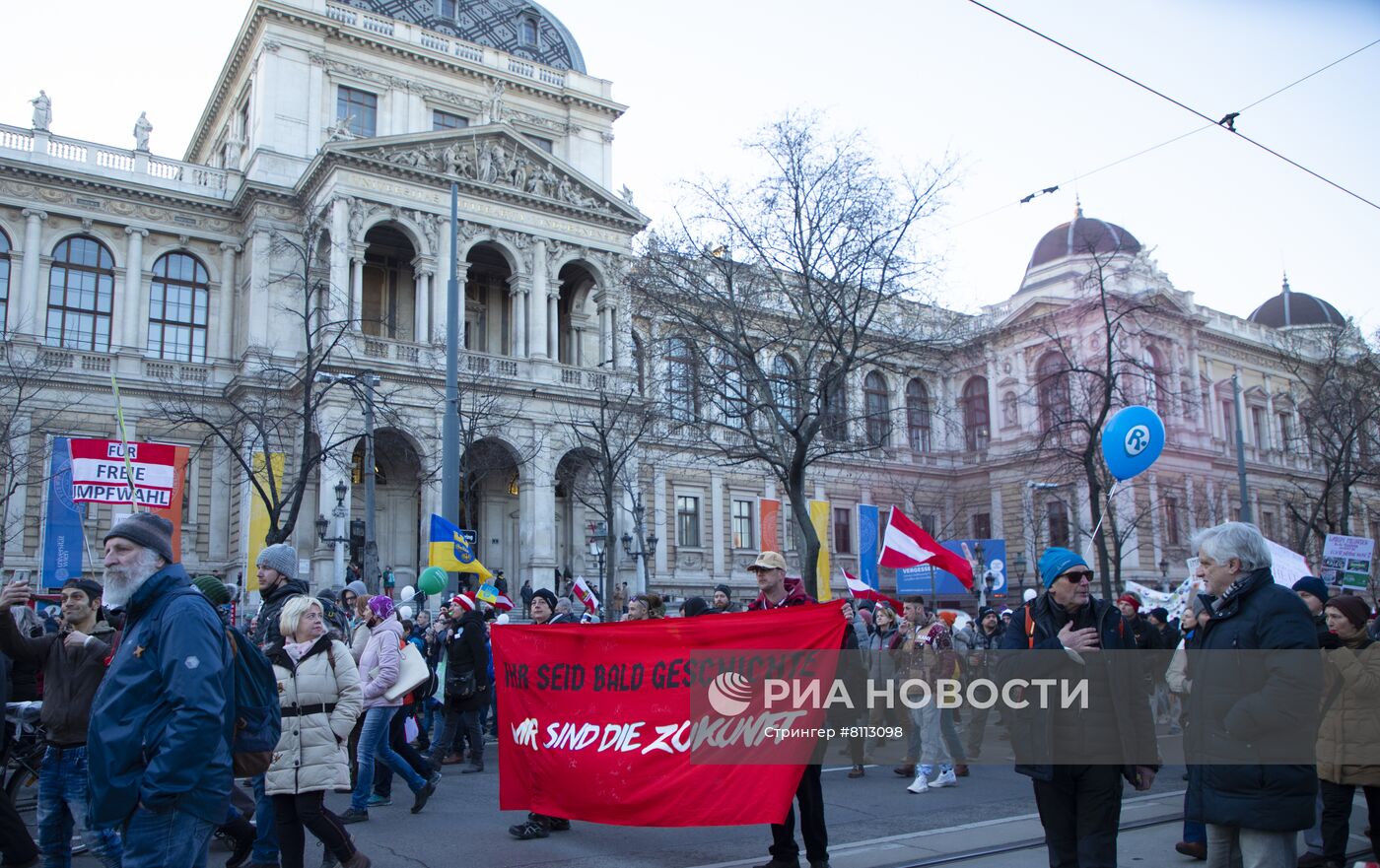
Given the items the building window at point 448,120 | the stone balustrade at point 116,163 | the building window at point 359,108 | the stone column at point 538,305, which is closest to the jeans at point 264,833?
the stone column at point 538,305

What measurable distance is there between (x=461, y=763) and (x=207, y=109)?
40.7 m

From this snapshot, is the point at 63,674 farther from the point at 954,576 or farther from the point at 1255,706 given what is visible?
the point at 954,576

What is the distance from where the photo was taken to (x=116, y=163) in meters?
38.5

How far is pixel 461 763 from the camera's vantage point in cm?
1393

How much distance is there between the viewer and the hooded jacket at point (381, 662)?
9.65 m

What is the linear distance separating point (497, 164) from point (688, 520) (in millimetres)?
16615

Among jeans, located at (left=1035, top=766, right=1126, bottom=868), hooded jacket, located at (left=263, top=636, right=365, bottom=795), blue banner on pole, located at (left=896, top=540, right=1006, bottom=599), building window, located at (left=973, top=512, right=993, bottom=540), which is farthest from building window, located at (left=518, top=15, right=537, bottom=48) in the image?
jeans, located at (left=1035, top=766, right=1126, bottom=868)

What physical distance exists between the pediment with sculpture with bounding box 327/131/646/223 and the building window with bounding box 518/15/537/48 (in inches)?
429

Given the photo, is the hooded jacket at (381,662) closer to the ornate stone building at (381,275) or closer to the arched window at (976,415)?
the ornate stone building at (381,275)

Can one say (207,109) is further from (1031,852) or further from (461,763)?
(1031,852)

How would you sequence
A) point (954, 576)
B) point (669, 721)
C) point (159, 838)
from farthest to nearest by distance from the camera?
point (954, 576), point (669, 721), point (159, 838)

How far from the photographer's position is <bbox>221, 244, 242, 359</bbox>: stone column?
128 feet

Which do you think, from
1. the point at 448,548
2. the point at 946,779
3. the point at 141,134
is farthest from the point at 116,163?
the point at 946,779

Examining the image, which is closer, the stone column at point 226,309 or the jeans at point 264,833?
the jeans at point 264,833
